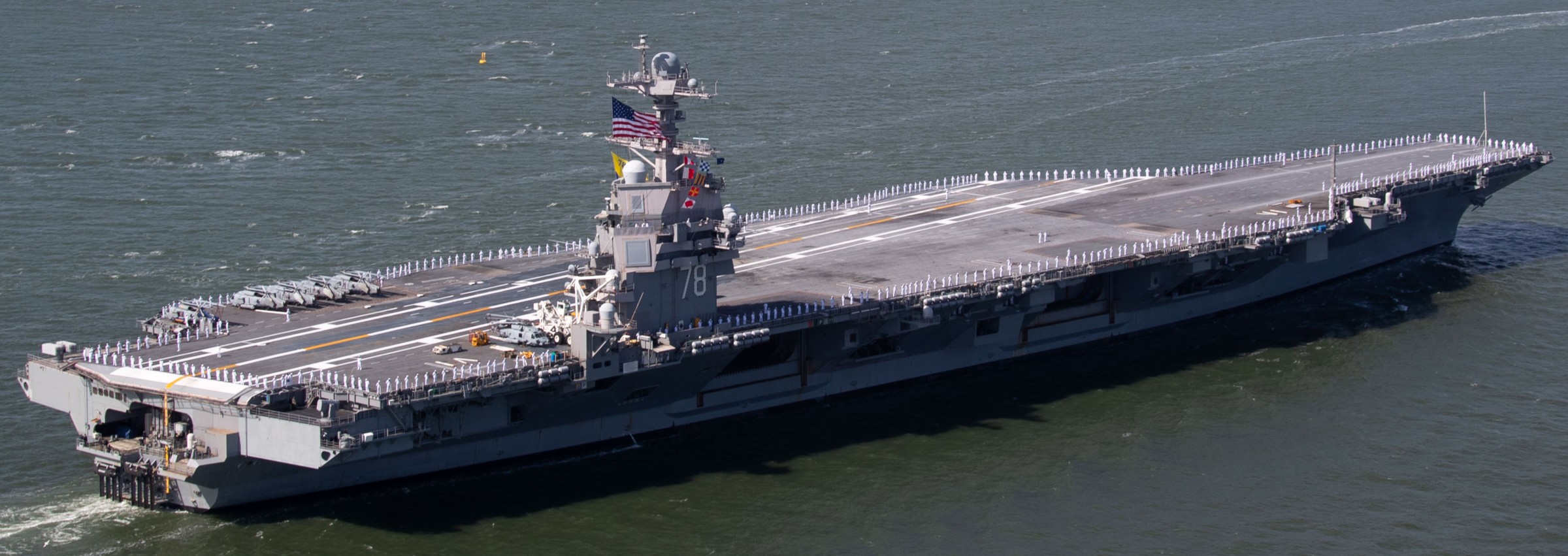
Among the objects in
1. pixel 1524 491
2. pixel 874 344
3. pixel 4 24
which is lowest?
pixel 1524 491

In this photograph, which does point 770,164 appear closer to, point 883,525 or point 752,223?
point 752,223

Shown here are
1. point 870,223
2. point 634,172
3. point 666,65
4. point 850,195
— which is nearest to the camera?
point 666,65

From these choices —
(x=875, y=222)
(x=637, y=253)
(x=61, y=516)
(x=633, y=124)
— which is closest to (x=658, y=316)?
(x=637, y=253)

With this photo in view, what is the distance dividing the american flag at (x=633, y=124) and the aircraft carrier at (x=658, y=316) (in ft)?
0.20

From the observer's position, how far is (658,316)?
43.6 meters

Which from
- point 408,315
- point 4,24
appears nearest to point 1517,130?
point 408,315

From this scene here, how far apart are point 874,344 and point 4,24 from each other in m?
78.7

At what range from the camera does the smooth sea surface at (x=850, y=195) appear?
38844 mm

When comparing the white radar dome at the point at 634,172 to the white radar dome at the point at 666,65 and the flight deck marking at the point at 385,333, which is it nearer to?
the white radar dome at the point at 666,65

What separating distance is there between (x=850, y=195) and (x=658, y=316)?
28323 mm

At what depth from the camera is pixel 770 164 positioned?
7562cm

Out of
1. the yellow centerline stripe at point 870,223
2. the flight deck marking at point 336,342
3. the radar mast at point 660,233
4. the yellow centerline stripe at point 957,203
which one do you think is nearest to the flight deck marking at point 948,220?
the yellow centerline stripe at point 957,203

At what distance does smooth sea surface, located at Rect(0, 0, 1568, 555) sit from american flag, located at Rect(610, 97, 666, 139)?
8.42 meters

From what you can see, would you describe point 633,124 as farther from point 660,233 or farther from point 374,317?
point 374,317
